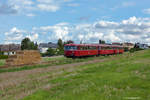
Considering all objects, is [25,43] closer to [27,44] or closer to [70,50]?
[27,44]

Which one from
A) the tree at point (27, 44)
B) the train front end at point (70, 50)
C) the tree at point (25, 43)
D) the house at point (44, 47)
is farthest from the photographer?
the house at point (44, 47)

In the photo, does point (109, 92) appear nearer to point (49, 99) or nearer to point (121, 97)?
point (121, 97)

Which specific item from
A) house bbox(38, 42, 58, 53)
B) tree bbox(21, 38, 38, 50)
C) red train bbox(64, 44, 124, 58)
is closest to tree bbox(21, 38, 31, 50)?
tree bbox(21, 38, 38, 50)

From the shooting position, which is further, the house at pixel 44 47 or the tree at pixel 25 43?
the house at pixel 44 47

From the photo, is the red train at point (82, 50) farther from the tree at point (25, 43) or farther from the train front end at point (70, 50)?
the tree at point (25, 43)

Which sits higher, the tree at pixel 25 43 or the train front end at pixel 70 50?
the tree at pixel 25 43

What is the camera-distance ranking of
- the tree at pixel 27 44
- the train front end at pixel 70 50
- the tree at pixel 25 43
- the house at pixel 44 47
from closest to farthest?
the train front end at pixel 70 50, the tree at pixel 27 44, the tree at pixel 25 43, the house at pixel 44 47

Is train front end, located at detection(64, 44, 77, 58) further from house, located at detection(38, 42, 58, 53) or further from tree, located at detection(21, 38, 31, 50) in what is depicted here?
house, located at detection(38, 42, 58, 53)

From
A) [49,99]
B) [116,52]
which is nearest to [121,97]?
[49,99]

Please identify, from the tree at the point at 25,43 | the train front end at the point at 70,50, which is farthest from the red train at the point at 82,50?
the tree at the point at 25,43

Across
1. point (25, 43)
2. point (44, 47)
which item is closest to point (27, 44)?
point (25, 43)

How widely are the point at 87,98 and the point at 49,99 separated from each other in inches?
61.5

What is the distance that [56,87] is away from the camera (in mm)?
11258

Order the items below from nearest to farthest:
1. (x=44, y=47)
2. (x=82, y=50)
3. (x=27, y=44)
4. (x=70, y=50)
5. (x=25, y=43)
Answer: (x=70, y=50)
(x=82, y=50)
(x=27, y=44)
(x=25, y=43)
(x=44, y=47)
